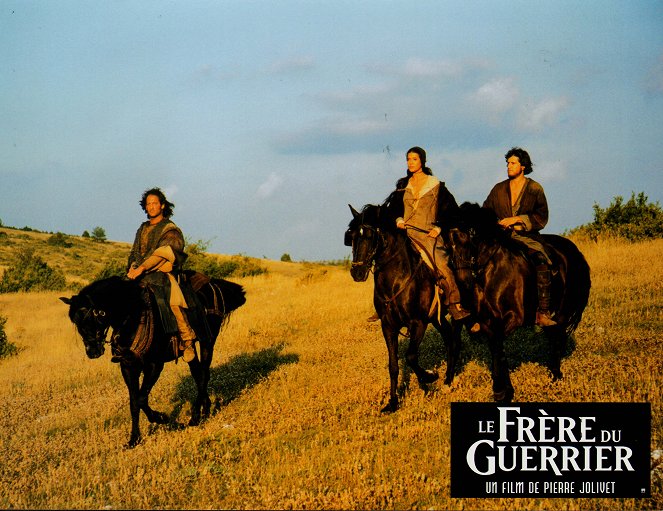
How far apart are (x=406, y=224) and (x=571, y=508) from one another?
459 centimetres

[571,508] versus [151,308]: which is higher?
[151,308]

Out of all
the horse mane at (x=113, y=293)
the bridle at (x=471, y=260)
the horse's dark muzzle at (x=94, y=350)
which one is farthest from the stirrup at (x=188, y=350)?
the bridle at (x=471, y=260)

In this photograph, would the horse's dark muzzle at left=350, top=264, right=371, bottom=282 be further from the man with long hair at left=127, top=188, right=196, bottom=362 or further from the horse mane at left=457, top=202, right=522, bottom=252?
the man with long hair at left=127, top=188, right=196, bottom=362

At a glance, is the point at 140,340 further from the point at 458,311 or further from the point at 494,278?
the point at 494,278

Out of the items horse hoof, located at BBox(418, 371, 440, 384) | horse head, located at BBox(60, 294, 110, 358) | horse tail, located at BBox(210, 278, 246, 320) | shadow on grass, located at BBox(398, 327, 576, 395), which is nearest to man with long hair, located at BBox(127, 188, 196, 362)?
horse tail, located at BBox(210, 278, 246, 320)

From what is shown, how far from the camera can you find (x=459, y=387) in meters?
9.41

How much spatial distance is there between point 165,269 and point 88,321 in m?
1.67

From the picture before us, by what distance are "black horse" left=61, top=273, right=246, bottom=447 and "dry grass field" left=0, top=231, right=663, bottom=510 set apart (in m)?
0.54

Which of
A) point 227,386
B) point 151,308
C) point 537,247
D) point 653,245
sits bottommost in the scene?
point 227,386

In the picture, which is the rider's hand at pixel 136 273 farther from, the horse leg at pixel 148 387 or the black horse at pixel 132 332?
the horse leg at pixel 148 387

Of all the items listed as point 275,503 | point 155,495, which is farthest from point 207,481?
point 275,503

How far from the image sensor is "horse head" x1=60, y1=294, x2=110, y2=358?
709 centimetres

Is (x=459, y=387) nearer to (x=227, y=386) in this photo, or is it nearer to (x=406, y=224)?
(x=406, y=224)

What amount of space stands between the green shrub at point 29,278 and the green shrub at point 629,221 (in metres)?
28.5
